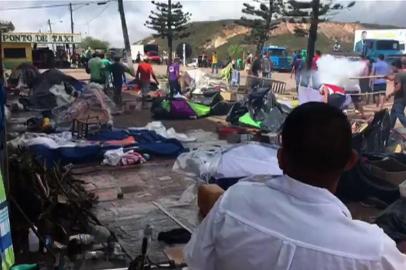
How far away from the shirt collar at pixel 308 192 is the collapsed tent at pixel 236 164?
15.1 ft

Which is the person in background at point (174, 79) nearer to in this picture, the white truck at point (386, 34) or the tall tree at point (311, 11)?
the tall tree at point (311, 11)

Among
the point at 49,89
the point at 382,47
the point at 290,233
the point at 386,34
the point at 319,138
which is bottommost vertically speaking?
the point at 49,89

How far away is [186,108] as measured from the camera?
13547mm

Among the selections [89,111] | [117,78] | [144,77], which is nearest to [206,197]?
[89,111]

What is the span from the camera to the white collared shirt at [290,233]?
1.21 m

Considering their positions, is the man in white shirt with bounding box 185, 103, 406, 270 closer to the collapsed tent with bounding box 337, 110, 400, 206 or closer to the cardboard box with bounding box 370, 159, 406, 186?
the collapsed tent with bounding box 337, 110, 400, 206

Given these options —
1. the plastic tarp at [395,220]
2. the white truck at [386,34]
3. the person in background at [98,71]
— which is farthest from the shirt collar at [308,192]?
the white truck at [386,34]

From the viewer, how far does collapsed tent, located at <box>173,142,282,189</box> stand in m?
6.08

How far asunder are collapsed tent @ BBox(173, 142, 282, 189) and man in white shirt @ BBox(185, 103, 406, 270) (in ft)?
15.0

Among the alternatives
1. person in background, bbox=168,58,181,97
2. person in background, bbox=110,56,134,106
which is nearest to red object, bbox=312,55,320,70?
person in background, bbox=168,58,181,97

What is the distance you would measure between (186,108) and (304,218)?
40.5ft

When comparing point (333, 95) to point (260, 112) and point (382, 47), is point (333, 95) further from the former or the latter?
point (382, 47)

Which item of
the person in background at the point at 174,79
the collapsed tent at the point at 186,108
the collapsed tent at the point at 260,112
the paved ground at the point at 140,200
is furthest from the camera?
the person in background at the point at 174,79

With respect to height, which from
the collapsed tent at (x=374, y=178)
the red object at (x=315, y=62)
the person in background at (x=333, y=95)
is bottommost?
the collapsed tent at (x=374, y=178)
